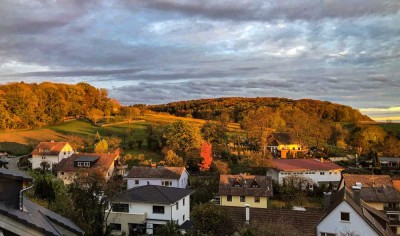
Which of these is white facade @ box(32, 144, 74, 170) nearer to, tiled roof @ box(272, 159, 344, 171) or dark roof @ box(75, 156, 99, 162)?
dark roof @ box(75, 156, 99, 162)

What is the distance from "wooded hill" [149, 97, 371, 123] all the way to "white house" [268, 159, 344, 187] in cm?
4264

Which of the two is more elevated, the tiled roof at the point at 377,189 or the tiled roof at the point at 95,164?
the tiled roof at the point at 95,164

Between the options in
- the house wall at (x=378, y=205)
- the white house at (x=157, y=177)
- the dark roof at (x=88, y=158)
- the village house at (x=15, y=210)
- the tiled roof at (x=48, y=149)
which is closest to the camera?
the village house at (x=15, y=210)

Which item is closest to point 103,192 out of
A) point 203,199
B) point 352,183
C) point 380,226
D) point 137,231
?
point 137,231

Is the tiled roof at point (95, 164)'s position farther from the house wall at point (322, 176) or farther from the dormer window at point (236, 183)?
the house wall at point (322, 176)

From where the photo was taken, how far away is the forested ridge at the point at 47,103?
282ft

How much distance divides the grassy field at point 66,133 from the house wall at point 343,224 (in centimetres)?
3955

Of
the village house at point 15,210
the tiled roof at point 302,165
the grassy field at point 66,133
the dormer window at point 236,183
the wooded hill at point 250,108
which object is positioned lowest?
the dormer window at point 236,183

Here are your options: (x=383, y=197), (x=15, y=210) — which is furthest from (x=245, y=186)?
(x=15, y=210)

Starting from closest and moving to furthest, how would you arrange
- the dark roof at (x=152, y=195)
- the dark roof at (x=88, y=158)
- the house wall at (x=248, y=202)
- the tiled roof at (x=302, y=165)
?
the dark roof at (x=152, y=195)
the house wall at (x=248, y=202)
the tiled roof at (x=302, y=165)
the dark roof at (x=88, y=158)

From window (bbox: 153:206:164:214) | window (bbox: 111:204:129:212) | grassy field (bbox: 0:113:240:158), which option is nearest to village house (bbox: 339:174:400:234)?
window (bbox: 153:206:164:214)

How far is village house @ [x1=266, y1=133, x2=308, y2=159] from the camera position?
248 ft

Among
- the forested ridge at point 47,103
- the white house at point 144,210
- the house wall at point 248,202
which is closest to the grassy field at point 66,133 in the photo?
the forested ridge at point 47,103

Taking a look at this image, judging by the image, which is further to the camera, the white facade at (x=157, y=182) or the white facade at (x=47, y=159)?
the white facade at (x=47, y=159)
